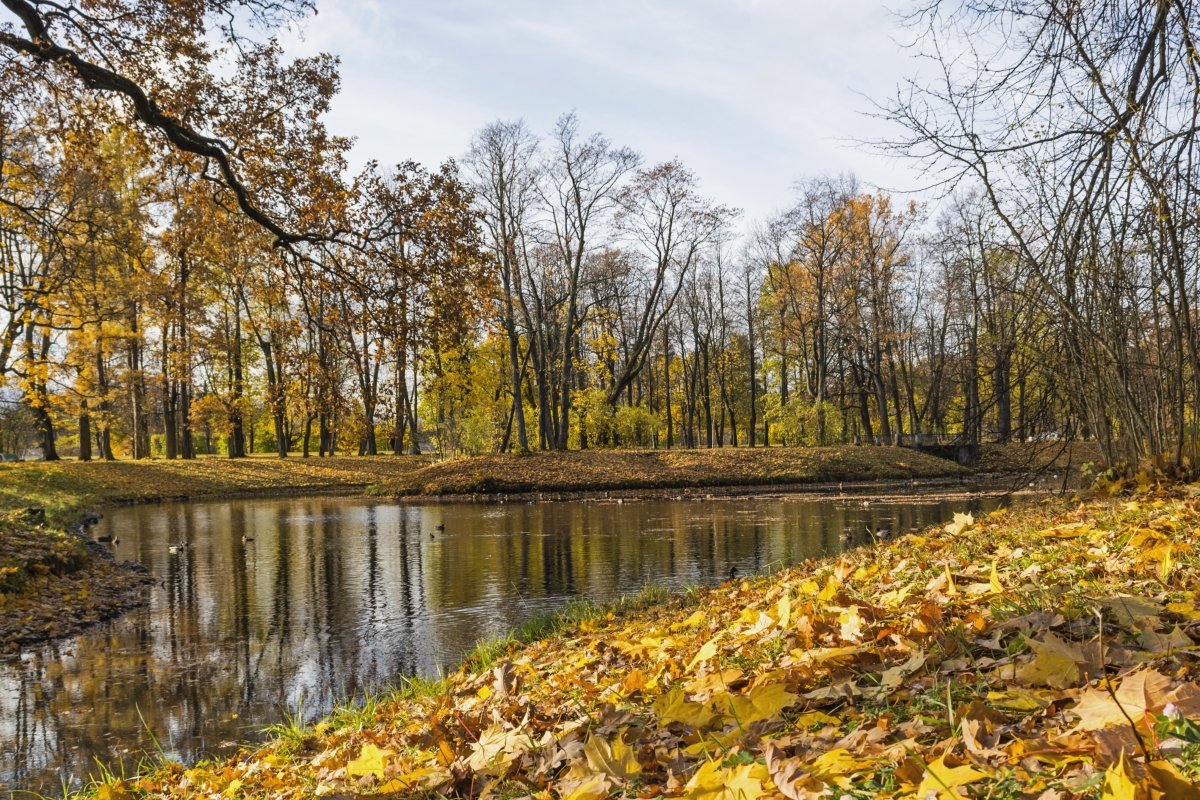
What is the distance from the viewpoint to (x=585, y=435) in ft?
140

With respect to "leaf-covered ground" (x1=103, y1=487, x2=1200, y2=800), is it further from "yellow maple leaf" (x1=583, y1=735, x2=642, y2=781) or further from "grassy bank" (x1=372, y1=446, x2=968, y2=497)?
"grassy bank" (x1=372, y1=446, x2=968, y2=497)

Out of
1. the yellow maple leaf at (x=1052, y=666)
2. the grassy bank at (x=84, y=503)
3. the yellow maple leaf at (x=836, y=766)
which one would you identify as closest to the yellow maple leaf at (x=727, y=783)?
the yellow maple leaf at (x=836, y=766)

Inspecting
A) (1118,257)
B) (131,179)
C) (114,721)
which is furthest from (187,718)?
(131,179)

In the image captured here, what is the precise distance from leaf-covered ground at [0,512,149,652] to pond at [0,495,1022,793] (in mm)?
365

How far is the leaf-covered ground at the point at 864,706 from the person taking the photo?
63.6 inches

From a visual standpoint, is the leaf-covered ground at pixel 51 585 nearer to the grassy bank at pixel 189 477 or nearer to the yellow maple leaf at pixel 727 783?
the yellow maple leaf at pixel 727 783

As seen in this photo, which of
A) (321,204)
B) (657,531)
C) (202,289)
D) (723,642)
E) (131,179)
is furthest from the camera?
(202,289)

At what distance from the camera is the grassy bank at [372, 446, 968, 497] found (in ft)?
90.4

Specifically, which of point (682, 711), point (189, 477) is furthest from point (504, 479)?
point (682, 711)

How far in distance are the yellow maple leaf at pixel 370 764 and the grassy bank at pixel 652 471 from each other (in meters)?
24.4

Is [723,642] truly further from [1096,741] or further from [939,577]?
[1096,741]

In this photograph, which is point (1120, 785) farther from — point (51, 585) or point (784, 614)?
point (51, 585)

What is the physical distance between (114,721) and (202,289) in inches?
1259

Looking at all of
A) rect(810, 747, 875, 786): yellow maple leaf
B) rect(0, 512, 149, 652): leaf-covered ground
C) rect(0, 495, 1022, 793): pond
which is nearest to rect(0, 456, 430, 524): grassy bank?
rect(0, 495, 1022, 793): pond
